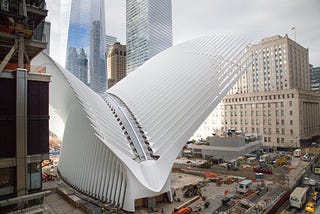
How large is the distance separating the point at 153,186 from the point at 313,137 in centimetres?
6839

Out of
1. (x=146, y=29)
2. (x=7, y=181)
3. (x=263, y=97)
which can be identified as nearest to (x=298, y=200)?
(x=7, y=181)

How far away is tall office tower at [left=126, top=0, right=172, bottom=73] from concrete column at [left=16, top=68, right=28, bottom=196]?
122 m

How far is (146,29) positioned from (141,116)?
119 meters

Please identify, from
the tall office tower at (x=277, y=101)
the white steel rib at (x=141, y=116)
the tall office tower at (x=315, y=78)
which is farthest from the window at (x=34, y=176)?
the tall office tower at (x=315, y=78)

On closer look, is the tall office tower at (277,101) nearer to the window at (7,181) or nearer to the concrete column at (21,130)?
the concrete column at (21,130)

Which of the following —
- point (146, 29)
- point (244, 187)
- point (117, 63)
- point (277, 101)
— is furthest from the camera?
point (117, 63)

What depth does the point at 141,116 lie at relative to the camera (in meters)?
24.3

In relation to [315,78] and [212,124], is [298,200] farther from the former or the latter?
[315,78]

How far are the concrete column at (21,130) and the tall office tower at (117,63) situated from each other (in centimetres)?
13967

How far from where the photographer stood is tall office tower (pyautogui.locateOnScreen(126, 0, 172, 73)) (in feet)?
440

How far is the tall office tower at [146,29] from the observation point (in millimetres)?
134125

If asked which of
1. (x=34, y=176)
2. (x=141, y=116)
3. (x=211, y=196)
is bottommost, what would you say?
(x=211, y=196)

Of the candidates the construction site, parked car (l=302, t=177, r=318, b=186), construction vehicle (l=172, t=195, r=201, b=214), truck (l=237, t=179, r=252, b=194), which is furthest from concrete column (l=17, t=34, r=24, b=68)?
parked car (l=302, t=177, r=318, b=186)

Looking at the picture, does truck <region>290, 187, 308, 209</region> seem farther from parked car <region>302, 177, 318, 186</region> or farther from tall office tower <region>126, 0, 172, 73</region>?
tall office tower <region>126, 0, 172, 73</region>
